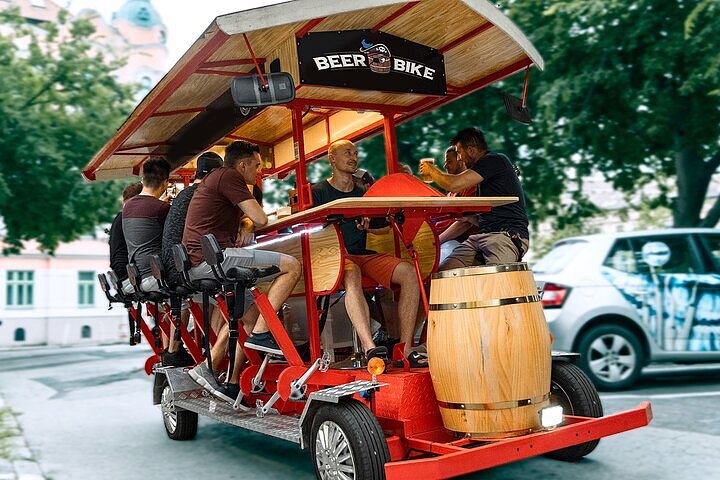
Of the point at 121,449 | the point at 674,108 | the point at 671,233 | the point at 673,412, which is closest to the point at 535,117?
the point at 674,108

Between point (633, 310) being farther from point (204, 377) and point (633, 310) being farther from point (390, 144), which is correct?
point (204, 377)

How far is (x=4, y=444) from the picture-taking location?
7066mm

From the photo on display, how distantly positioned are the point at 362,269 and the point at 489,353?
165 cm

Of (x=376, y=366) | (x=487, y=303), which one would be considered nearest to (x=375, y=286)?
(x=376, y=366)

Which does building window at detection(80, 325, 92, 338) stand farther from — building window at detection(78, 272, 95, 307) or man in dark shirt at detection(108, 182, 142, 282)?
man in dark shirt at detection(108, 182, 142, 282)

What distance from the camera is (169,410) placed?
7375 mm

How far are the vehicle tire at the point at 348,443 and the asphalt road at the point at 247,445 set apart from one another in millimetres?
1082

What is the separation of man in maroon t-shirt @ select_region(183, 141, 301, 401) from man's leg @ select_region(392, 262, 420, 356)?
29.5 inches

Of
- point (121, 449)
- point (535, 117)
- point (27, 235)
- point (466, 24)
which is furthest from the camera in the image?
point (27, 235)

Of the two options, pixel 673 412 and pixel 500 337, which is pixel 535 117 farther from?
pixel 500 337

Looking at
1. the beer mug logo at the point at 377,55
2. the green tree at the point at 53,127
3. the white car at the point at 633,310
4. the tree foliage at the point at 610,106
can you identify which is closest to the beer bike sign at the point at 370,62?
the beer mug logo at the point at 377,55

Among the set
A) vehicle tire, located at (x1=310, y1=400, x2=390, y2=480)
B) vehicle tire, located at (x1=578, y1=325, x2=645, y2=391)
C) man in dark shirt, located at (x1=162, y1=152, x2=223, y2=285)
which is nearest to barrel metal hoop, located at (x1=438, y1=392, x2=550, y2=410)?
vehicle tire, located at (x1=310, y1=400, x2=390, y2=480)

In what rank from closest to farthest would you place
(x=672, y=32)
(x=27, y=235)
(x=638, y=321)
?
(x=638, y=321)
(x=672, y=32)
(x=27, y=235)

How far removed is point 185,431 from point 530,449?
12.9ft
